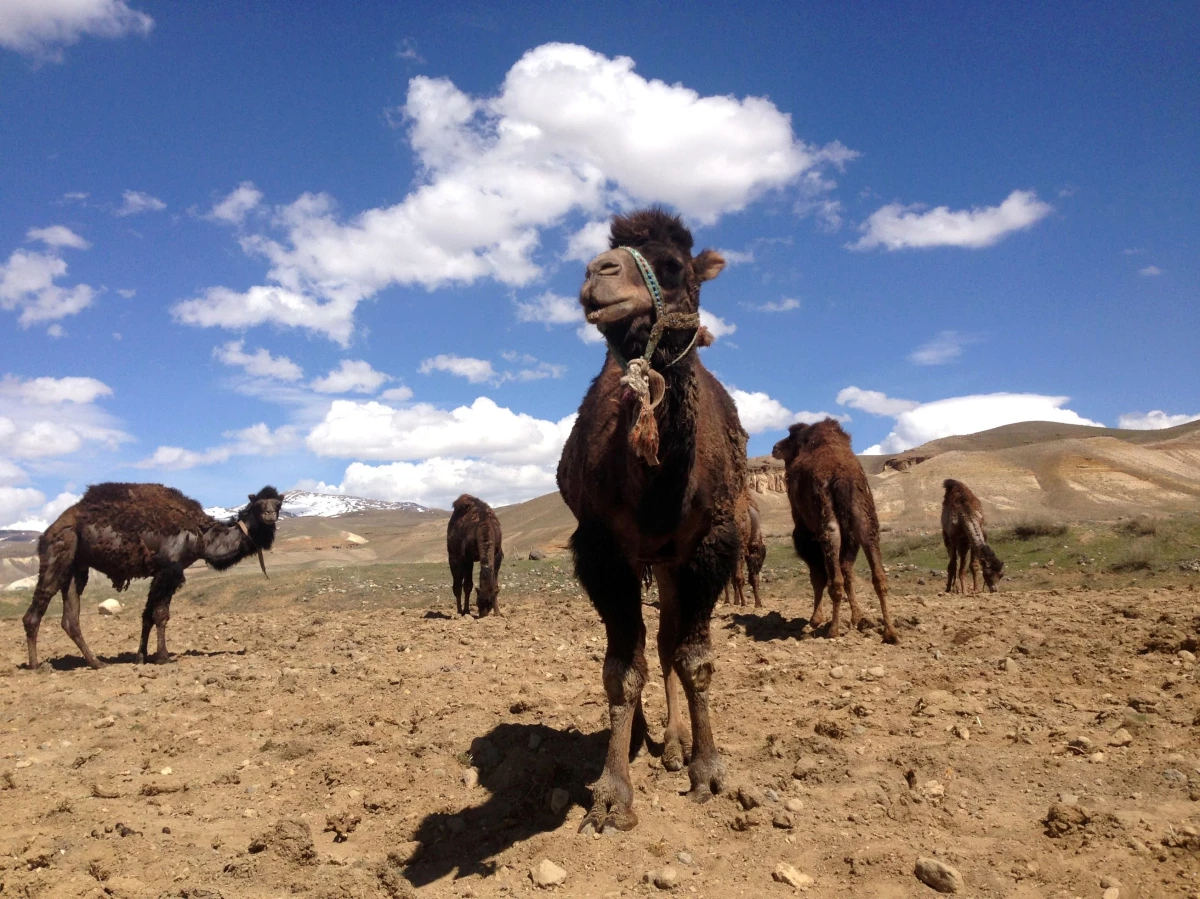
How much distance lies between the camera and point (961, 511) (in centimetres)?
1603

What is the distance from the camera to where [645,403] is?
3.76 m

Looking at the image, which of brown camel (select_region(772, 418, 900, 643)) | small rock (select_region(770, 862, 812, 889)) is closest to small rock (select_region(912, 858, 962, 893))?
small rock (select_region(770, 862, 812, 889))

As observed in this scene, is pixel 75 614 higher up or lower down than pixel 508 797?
higher up

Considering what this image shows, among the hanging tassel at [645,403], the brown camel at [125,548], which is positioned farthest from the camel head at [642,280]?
the brown camel at [125,548]

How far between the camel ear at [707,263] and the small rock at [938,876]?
3.13 metres

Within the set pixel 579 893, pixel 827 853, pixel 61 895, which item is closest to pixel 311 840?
pixel 61 895

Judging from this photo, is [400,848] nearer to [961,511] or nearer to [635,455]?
[635,455]

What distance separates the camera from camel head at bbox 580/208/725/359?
381cm

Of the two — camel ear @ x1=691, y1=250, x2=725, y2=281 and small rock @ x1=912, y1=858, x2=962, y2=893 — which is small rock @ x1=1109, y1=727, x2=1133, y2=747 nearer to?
small rock @ x1=912, y1=858, x2=962, y2=893

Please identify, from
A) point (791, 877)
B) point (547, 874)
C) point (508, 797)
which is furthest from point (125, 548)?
point (791, 877)

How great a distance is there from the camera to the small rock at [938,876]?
3.33 meters

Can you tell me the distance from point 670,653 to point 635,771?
80 centimetres

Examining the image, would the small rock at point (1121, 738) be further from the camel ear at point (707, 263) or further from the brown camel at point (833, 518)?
the brown camel at point (833, 518)

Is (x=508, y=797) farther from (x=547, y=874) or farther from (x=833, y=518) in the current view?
(x=833, y=518)
